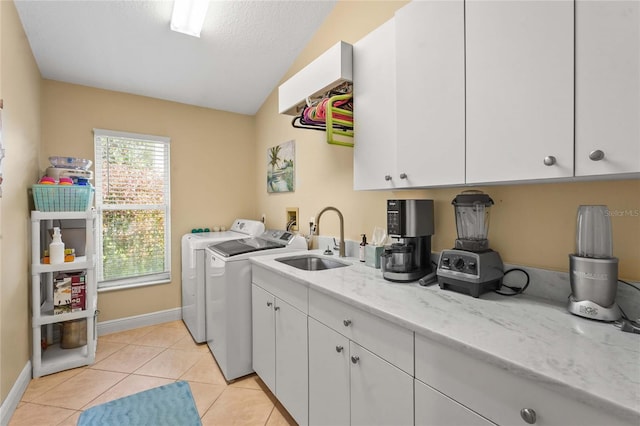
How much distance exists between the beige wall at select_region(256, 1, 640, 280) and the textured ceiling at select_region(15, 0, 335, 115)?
0.83ft

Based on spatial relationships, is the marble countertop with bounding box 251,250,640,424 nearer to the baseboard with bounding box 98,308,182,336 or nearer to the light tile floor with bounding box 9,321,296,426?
the light tile floor with bounding box 9,321,296,426

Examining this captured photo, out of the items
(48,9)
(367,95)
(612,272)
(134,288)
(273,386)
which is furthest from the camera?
(134,288)

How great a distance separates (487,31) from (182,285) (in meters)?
3.40

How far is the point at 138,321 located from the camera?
122 inches

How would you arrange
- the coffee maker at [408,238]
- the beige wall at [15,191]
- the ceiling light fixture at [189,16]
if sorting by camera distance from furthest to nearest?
1. the ceiling light fixture at [189,16]
2. the beige wall at [15,191]
3. the coffee maker at [408,238]

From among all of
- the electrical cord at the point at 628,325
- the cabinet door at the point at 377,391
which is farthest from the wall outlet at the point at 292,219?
the electrical cord at the point at 628,325

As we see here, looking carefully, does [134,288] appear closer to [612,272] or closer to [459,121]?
[459,121]

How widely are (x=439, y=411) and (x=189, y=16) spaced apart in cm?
278

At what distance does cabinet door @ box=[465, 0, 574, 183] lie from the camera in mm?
918

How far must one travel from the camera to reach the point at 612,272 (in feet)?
3.16

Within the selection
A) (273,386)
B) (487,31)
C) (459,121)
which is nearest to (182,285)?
(273,386)

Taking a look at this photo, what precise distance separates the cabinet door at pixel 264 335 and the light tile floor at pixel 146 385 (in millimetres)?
172

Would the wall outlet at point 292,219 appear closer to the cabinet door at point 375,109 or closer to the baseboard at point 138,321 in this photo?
the cabinet door at point 375,109

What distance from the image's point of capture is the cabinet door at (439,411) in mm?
840
